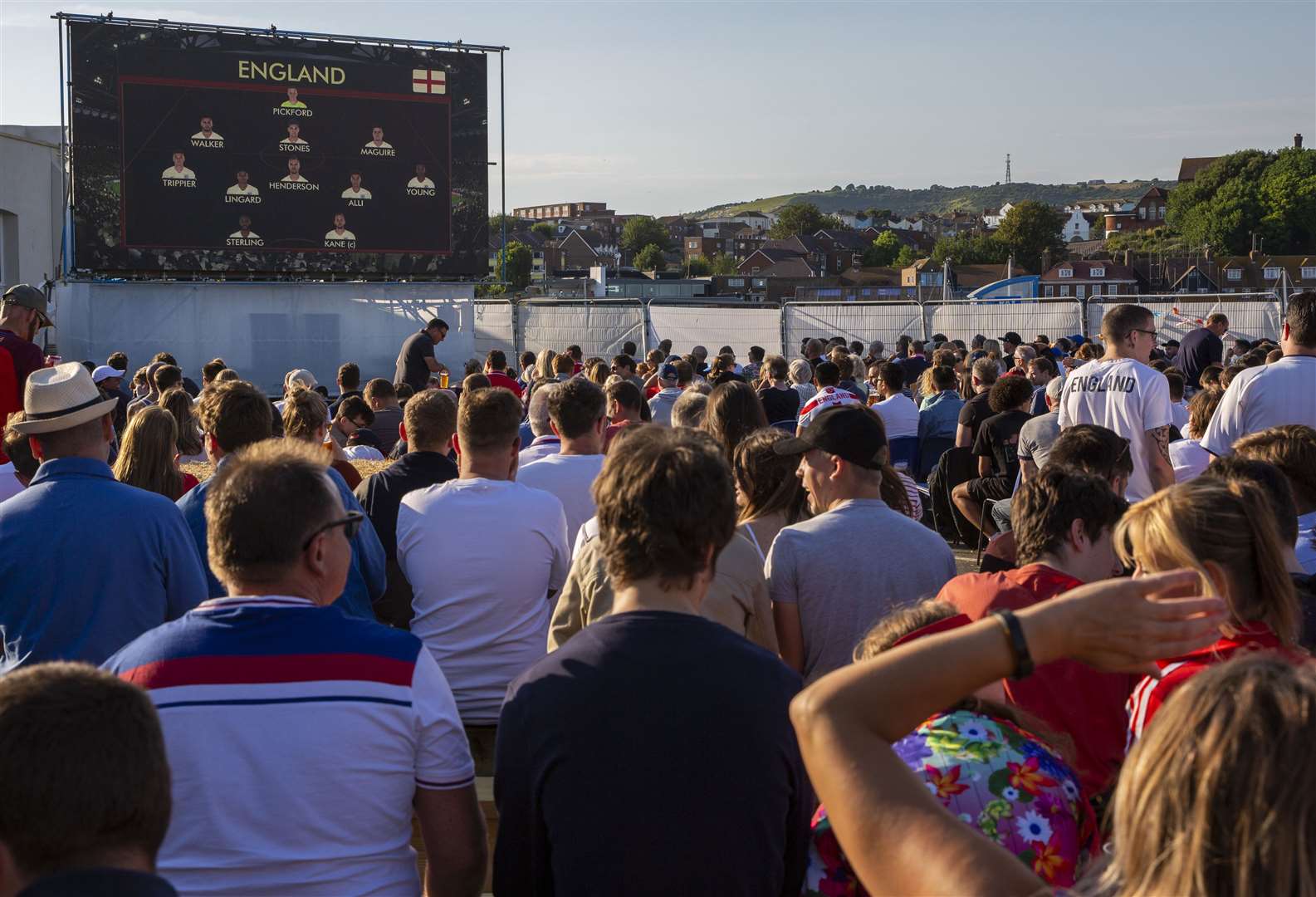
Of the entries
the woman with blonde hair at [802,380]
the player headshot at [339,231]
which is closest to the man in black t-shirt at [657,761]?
the woman with blonde hair at [802,380]

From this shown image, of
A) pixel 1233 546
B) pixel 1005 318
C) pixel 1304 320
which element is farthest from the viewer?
pixel 1005 318

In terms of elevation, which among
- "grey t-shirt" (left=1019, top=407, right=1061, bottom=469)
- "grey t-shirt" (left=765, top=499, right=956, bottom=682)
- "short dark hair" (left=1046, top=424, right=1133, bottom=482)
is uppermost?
"short dark hair" (left=1046, top=424, right=1133, bottom=482)

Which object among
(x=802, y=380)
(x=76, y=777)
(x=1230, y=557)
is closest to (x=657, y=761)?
(x=76, y=777)

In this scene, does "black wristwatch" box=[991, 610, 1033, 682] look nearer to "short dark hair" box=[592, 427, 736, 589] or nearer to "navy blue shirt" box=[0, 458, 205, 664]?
"short dark hair" box=[592, 427, 736, 589]

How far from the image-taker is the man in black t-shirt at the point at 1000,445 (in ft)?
26.8

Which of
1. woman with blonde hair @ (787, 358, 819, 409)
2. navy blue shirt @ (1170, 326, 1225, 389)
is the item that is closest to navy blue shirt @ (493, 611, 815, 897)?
woman with blonde hair @ (787, 358, 819, 409)

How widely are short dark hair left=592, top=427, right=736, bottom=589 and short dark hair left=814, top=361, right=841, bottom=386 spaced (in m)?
7.22

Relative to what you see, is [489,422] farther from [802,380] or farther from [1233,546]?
[802,380]

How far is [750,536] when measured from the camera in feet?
12.8

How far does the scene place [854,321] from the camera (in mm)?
21125

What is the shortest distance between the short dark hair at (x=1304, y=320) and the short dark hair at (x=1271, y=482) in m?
3.09

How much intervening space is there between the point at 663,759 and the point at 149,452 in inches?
125

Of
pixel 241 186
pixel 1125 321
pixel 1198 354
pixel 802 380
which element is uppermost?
pixel 241 186

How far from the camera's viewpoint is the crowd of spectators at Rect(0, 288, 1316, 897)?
1506mm
